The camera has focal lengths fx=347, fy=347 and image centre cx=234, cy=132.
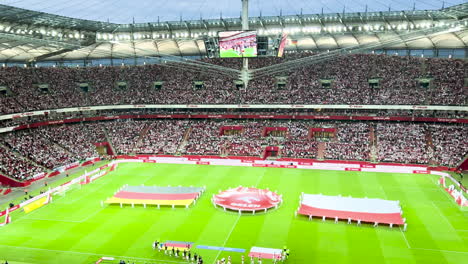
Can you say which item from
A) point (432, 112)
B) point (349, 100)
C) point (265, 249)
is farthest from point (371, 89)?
point (265, 249)

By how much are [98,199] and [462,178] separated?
44.9 meters

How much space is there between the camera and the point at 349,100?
61281 mm

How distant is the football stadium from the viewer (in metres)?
28.7

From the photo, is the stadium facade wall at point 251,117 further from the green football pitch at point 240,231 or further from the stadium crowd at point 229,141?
the green football pitch at point 240,231

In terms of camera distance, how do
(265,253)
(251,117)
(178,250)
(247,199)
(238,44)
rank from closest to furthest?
(265,253)
(178,250)
(247,199)
(238,44)
(251,117)

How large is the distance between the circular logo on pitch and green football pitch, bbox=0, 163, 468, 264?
84cm

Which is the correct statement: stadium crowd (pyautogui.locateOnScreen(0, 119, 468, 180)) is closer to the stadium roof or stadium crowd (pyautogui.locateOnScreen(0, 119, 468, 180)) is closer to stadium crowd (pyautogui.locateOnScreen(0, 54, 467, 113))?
stadium crowd (pyautogui.locateOnScreen(0, 54, 467, 113))

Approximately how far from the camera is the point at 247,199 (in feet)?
119

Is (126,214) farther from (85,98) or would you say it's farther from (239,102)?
(85,98)

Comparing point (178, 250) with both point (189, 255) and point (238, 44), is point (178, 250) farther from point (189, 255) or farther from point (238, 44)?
point (238, 44)

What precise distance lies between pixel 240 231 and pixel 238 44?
25.7 meters

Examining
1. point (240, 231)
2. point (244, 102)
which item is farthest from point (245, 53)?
point (240, 231)

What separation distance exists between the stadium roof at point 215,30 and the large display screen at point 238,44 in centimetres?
290

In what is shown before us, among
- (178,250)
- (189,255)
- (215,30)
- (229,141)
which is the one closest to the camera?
(189,255)
